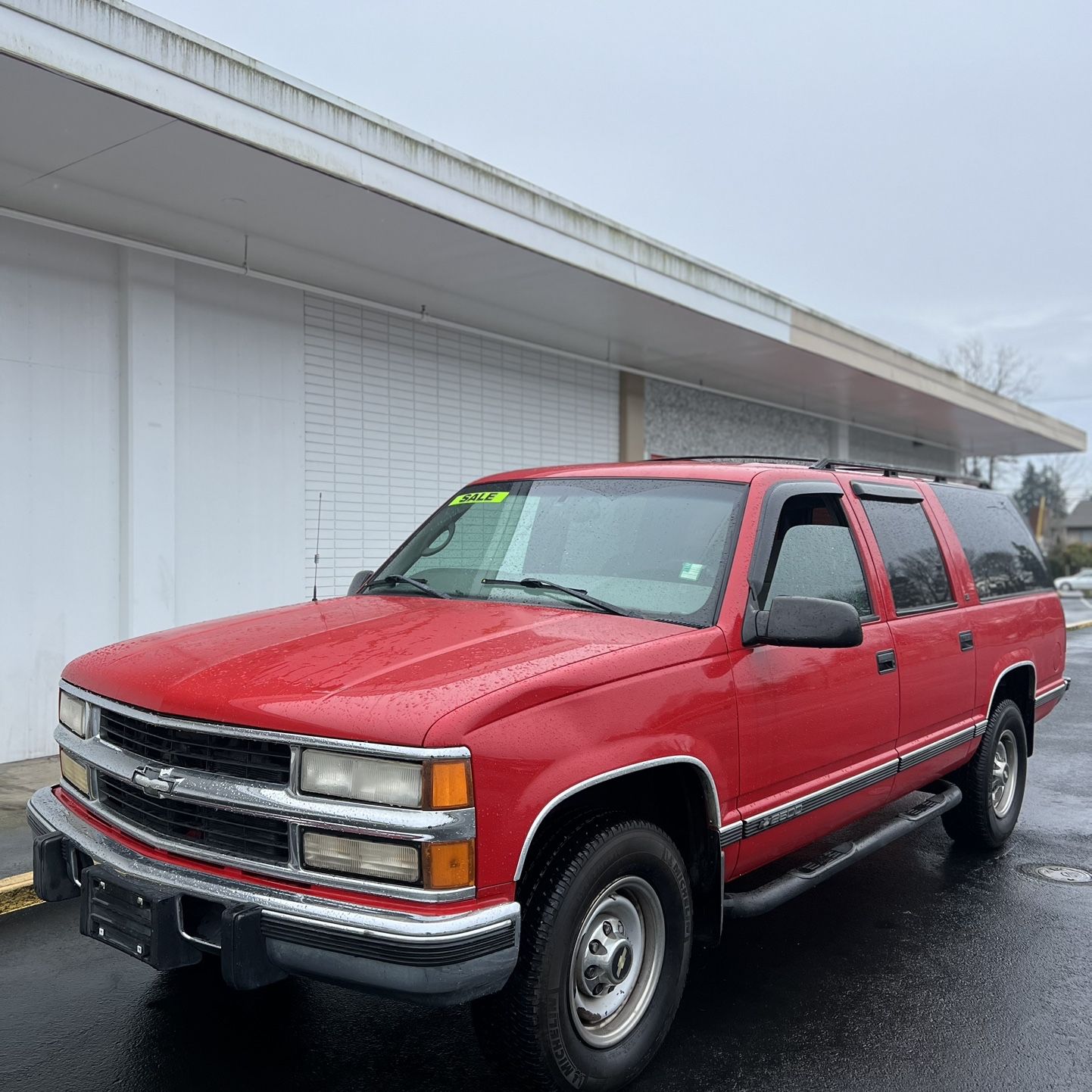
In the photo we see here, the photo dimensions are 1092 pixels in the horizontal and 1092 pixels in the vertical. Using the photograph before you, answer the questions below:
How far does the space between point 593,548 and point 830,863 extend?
1.55 meters

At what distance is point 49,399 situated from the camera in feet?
26.2

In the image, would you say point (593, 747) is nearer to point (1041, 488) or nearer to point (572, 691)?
point (572, 691)

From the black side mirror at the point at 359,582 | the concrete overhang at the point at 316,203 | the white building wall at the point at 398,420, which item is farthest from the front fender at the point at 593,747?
the white building wall at the point at 398,420

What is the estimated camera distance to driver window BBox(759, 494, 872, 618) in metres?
4.06

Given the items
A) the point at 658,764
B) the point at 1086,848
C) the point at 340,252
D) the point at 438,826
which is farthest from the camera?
the point at 340,252

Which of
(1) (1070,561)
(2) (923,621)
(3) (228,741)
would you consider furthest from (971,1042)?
(1) (1070,561)

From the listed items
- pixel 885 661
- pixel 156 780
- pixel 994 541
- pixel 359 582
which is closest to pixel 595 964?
pixel 156 780

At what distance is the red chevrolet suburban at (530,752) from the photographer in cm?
272

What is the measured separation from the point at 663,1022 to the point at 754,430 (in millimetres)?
15525

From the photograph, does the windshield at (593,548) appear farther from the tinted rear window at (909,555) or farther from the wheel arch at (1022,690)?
the wheel arch at (1022,690)

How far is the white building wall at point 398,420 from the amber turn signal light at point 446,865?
7588mm

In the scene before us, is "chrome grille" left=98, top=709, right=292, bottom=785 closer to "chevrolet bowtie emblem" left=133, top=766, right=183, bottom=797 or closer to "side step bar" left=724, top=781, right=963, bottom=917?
"chevrolet bowtie emblem" left=133, top=766, right=183, bottom=797

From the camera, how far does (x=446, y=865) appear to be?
2.69 m

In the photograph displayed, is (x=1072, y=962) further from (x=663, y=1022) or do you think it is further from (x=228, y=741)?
(x=228, y=741)
